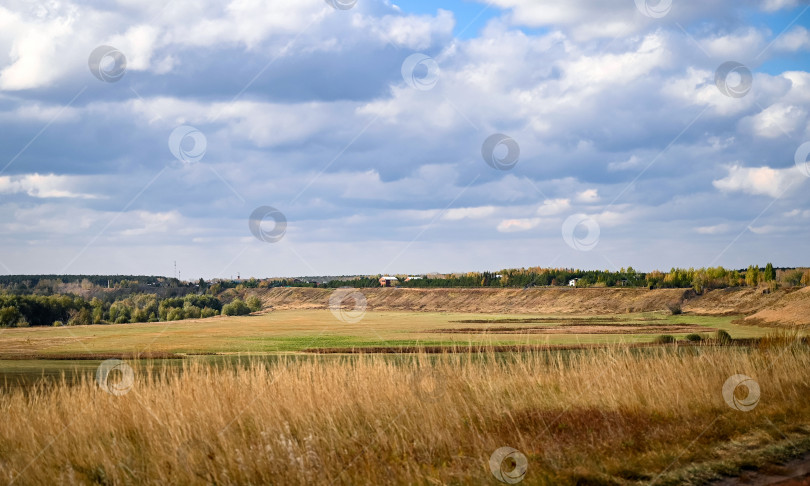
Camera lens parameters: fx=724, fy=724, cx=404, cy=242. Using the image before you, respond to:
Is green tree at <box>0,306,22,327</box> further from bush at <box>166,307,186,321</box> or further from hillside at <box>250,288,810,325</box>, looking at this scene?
hillside at <box>250,288,810,325</box>

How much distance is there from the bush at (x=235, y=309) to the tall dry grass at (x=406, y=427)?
364ft

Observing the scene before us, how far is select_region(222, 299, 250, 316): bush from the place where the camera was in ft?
420

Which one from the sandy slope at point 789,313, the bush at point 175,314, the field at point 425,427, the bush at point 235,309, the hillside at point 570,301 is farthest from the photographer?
the bush at point 235,309

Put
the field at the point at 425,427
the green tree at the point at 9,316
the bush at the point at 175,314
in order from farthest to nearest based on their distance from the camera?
the bush at the point at 175,314
the green tree at the point at 9,316
the field at the point at 425,427

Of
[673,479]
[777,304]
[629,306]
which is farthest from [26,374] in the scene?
[629,306]

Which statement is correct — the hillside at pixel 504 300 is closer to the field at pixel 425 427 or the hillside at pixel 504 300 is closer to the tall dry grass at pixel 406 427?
the field at pixel 425 427

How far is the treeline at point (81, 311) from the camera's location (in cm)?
9156

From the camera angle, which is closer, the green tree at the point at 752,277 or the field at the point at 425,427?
the field at the point at 425,427

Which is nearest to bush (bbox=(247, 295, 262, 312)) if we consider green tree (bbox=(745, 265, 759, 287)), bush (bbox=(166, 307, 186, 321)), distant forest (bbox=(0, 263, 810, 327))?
distant forest (bbox=(0, 263, 810, 327))

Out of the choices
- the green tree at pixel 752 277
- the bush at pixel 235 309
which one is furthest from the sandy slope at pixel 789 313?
the bush at pixel 235 309

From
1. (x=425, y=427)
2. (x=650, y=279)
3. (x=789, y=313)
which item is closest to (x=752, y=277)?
(x=650, y=279)

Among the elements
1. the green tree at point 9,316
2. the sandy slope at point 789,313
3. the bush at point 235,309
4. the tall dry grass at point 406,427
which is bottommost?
the tall dry grass at point 406,427

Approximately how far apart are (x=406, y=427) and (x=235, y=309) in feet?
394

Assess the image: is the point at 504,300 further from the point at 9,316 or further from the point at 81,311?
the point at 9,316
